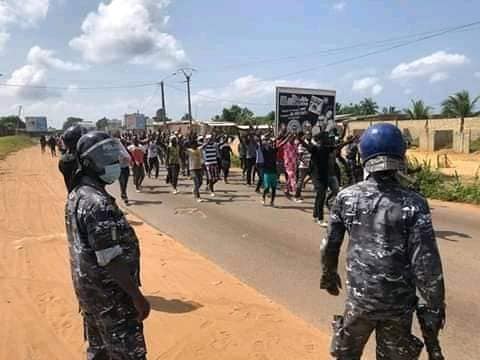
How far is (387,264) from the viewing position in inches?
98.3

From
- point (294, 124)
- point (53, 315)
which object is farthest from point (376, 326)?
point (294, 124)

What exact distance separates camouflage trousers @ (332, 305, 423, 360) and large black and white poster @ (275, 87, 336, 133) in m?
14.9

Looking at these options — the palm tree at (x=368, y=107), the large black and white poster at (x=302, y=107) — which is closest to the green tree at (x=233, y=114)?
the palm tree at (x=368, y=107)

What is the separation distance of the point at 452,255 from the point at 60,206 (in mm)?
9072

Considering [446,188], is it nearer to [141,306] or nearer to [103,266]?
[141,306]

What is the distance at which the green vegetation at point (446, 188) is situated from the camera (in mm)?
12461

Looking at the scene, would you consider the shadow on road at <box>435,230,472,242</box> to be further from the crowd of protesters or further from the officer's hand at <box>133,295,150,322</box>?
the officer's hand at <box>133,295,150,322</box>

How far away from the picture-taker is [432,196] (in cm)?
1327

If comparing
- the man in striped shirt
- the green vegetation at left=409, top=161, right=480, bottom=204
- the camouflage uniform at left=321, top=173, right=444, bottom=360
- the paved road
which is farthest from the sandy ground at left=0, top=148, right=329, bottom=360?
the green vegetation at left=409, top=161, right=480, bottom=204

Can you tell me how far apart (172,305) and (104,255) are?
280cm

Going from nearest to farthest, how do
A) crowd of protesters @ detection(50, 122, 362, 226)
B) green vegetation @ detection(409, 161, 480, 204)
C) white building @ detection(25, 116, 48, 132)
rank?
1. crowd of protesters @ detection(50, 122, 362, 226)
2. green vegetation @ detection(409, 161, 480, 204)
3. white building @ detection(25, 116, 48, 132)

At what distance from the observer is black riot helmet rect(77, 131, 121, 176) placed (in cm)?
269

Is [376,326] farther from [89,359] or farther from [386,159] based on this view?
[89,359]

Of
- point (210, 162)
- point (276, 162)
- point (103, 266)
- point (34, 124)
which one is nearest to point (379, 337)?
point (103, 266)
